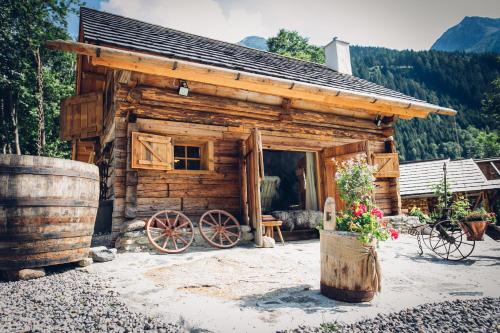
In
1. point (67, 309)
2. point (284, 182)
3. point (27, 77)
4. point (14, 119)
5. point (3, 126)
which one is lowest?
point (67, 309)

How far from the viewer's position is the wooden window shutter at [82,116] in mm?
8109

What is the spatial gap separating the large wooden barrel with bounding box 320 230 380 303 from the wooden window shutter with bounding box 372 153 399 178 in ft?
19.9

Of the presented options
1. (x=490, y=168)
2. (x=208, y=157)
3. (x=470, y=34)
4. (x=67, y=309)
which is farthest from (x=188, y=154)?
(x=470, y=34)

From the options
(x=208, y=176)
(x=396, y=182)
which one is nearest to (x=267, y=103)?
(x=208, y=176)

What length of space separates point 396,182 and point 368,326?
23.8 feet

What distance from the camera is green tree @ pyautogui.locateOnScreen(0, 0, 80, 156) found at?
1458 cm

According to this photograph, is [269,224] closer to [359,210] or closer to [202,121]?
[202,121]

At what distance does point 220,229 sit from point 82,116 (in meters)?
5.39

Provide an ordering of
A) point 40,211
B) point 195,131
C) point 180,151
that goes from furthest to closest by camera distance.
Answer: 1. point 180,151
2. point 195,131
3. point 40,211

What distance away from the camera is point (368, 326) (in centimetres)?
229

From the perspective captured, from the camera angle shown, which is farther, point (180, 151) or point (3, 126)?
point (3, 126)

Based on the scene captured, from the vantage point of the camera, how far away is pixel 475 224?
4.72 m

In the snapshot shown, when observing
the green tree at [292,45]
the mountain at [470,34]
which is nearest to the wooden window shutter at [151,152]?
the green tree at [292,45]

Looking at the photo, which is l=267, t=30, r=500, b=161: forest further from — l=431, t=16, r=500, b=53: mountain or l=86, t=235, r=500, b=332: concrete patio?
l=431, t=16, r=500, b=53: mountain
